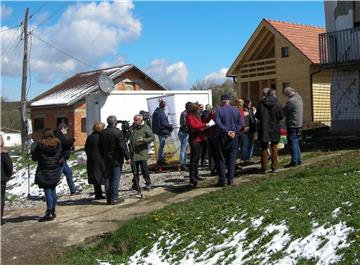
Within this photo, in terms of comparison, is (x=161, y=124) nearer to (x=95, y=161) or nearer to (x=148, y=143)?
(x=148, y=143)

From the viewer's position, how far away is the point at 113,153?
34.7ft

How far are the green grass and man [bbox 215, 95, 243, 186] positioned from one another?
0.53 metres

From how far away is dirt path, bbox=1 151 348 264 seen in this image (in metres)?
8.43

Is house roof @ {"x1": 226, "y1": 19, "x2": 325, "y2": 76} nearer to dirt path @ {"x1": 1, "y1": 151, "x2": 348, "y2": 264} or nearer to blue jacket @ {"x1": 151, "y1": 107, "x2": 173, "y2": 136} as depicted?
blue jacket @ {"x1": 151, "y1": 107, "x2": 173, "y2": 136}

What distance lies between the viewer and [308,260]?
5.62 m

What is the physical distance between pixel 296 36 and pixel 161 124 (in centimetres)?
1928

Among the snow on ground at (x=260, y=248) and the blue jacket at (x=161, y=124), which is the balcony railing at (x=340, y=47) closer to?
the blue jacket at (x=161, y=124)

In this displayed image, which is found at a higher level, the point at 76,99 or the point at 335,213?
the point at 76,99

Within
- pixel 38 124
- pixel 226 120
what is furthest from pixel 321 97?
pixel 38 124

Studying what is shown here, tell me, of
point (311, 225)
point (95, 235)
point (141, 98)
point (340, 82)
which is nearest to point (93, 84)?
point (141, 98)

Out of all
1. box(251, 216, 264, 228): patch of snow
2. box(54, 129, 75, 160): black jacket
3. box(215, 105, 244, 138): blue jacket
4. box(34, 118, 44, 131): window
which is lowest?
box(251, 216, 264, 228): patch of snow

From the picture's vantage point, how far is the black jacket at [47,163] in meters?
9.71

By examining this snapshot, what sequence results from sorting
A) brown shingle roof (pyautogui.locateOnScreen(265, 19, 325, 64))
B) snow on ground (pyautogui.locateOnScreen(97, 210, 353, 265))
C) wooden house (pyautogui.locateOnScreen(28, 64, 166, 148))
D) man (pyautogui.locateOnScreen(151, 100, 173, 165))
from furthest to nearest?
wooden house (pyautogui.locateOnScreen(28, 64, 166, 148)), brown shingle roof (pyautogui.locateOnScreen(265, 19, 325, 64)), man (pyautogui.locateOnScreen(151, 100, 173, 165)), snow on ground (pyautogui.locateOnScreen(97, 210, 353, 265))

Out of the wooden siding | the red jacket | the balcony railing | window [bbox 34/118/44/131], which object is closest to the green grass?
the red jacket
